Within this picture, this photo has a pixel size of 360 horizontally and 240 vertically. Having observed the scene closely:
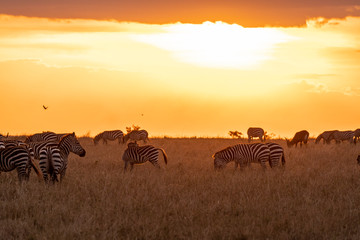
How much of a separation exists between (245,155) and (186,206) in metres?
7.77

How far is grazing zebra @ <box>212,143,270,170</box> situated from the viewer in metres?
19.9

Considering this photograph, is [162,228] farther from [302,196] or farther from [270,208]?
[302,196]

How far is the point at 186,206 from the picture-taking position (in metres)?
12.8

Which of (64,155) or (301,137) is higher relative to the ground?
(301,137)

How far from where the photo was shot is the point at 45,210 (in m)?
12.0

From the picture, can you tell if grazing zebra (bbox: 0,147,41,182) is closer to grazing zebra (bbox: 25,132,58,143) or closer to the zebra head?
the zebra head

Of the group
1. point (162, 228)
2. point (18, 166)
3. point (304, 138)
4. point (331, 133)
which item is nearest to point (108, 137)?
point (304, 138)

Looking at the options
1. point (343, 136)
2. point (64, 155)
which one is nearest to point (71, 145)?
point (64, 155)

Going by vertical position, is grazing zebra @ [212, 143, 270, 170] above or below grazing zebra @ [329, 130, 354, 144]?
below

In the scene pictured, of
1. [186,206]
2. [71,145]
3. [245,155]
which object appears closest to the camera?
[186,206]

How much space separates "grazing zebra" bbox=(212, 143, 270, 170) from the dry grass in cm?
106

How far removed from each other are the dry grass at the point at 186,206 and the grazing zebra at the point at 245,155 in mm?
1064

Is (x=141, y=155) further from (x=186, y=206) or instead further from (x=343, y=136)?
(x=343, y=136)

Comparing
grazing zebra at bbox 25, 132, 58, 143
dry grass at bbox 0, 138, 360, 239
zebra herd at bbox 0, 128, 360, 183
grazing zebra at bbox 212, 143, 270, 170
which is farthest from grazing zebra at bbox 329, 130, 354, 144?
grazing zebra at bbox 25, 132, 58, 143
